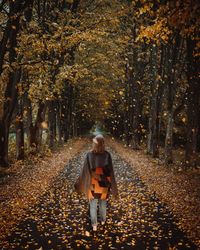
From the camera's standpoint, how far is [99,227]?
31.1 ft

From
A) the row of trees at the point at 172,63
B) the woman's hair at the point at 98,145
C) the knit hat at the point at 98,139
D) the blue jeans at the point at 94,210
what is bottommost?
the blue jeans at the point at 94,210

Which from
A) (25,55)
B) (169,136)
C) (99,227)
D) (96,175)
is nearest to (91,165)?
(96,175)

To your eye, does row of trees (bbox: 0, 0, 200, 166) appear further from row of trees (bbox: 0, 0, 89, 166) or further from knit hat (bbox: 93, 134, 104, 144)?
knit hat (bbox: 93, 134, 104, 144)

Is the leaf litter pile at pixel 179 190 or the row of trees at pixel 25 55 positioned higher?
the row of trees at pixel 25 55

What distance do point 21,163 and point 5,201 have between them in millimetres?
9587

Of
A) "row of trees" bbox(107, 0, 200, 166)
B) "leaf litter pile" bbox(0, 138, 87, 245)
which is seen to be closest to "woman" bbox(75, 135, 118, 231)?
"leaf litter pile" bbox(0, 138, 87, 245)

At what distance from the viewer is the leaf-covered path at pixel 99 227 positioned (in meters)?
8.10

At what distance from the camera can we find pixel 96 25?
23219 millimetres

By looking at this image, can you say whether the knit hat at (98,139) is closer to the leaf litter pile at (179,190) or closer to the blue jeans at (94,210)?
the blue jeans at (94,210)

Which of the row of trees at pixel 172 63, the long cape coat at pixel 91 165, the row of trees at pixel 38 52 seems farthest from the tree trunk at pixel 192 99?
the long cape coat at pixel 91 165

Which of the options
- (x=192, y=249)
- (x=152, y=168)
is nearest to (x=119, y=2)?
(x=152, y=168)

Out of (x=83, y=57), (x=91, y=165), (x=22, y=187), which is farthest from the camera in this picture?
(x=83, y=57)

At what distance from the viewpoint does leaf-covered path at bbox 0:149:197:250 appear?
810 cm

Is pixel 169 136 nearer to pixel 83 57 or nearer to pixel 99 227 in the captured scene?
pixel 99 227
